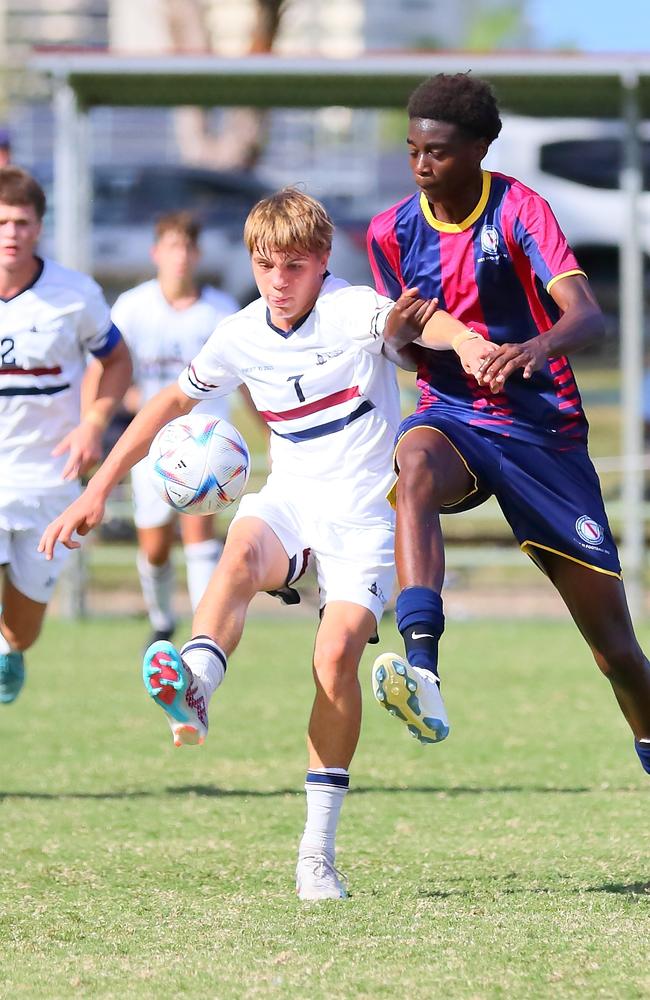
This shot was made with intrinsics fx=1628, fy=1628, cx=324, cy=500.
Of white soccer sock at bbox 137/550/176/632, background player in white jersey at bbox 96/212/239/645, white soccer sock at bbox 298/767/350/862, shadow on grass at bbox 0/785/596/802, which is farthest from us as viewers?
white soccer sock at bbox 137/550/176/632

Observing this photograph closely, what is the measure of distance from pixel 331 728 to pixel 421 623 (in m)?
0.56

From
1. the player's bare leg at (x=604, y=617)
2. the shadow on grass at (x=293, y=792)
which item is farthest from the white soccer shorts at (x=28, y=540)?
A: the player's bare leg at (x=604, y=617)

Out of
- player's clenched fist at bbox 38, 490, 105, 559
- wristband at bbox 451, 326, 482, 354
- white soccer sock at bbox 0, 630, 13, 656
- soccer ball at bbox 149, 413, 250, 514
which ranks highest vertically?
wristband at bbox 451, 326, 482, 354

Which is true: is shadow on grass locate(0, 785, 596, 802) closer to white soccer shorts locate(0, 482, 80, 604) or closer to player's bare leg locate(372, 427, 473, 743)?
white soccer shorts locate(0, 482, 80, 604)

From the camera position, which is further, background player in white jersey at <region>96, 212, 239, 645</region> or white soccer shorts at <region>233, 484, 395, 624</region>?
background player in white jersey at <region>96, 212, 239, 645</region>

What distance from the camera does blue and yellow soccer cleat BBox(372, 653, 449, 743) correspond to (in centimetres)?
404

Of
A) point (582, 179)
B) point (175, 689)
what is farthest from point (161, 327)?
point (582, 179)

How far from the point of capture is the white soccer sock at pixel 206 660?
4.47 metres

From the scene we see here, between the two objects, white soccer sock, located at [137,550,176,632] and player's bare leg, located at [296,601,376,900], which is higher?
player's bare leg, located at [296,601,376,900]

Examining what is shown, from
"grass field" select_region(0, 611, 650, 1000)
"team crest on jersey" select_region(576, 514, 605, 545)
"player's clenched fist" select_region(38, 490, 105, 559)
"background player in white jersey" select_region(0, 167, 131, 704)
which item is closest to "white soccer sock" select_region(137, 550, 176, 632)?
"grass field" select_region(0, 611, 650, 1000)

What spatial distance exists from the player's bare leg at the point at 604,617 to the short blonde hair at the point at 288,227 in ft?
3.72

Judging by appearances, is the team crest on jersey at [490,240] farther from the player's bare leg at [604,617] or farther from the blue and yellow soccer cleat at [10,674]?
the blue and yellow soccer cleat at [10,674]

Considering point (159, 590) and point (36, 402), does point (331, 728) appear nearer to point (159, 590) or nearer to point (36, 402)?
point (36, 402)

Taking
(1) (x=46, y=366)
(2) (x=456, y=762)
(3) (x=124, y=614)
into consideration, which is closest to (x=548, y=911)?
(2) (x=456, y=762)
